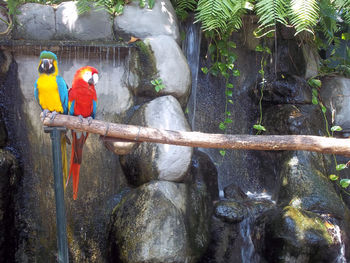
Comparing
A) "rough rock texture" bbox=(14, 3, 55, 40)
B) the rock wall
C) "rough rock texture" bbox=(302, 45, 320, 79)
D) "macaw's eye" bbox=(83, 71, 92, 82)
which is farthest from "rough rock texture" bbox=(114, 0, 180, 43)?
"rough rock texture" bbox=(302, 45, 320, 79)

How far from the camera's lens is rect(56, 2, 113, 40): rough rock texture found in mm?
3164

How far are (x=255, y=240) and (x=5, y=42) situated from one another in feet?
8.42

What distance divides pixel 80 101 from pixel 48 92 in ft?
0.69

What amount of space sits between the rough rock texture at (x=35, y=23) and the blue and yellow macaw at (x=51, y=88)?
0.95 meters

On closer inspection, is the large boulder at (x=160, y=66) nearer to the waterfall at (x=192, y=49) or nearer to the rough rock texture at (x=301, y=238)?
the waterfall at (x=192, y=49)

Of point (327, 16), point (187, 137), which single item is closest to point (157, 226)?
point (187, 137)

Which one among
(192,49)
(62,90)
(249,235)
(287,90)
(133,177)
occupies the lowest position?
(249,235)

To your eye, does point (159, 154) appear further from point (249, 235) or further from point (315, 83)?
point (315, 83)

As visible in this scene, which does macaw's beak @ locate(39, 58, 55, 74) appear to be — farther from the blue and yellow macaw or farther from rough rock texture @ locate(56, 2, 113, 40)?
rough rock texture @ locate(56, 2, 113, 40)

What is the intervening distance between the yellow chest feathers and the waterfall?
1.60m

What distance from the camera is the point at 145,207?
8.78 feet

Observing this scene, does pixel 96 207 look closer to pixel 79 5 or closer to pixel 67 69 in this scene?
pixel 67 69

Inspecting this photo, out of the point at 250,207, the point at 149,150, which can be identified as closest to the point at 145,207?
the point at 149,150

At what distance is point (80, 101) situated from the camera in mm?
2379
